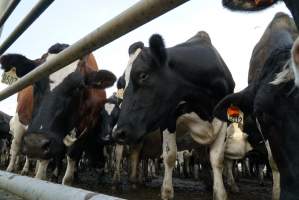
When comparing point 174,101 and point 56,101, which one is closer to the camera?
point 56,101

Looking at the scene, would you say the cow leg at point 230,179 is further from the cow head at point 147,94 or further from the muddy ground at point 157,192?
the cow head at point 147,94

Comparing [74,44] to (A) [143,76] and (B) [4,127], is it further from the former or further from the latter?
(B) [4,127]

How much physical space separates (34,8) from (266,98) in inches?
62.6

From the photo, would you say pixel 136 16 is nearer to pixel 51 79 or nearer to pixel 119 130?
pixel 119 130

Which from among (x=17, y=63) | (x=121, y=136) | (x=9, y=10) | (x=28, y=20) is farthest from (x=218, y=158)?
(x=28, y=20)

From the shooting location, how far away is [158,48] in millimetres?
4180

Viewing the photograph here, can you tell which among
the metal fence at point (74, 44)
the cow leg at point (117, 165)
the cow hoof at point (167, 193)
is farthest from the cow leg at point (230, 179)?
the metal fence at point (74, 44)

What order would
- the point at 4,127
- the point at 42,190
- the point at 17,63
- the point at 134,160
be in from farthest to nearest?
the point at 4,127 < the point at 134,160 < the point at 17,63 < the point at 42,190

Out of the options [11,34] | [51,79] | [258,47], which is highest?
[258,47]

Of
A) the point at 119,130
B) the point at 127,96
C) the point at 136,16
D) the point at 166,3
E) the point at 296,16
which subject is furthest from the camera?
the point at 127,96

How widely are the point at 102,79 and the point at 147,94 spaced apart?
498 mm

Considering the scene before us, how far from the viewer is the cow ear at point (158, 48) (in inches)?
161

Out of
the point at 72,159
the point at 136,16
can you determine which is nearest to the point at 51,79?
the point at 72,159

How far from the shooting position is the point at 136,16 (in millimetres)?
1104
